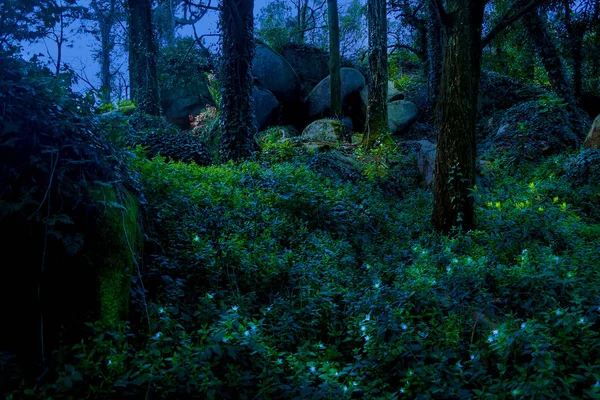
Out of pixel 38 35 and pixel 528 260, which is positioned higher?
pixel 38 35

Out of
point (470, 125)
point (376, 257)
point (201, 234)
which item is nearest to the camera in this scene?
point (201, 234)

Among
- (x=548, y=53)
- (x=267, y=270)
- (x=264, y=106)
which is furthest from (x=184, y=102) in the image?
(x=267, y=270)

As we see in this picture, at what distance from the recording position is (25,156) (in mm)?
3340

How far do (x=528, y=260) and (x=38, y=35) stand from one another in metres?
5.48

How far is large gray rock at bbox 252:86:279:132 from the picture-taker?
747 inches

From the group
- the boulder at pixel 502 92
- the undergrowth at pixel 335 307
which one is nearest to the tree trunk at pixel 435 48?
the boulder at pixel 502 92

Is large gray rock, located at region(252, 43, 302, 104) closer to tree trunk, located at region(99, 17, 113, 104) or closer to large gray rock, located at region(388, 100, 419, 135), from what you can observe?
large gray rock, located at region(388, 100, 419, 135)

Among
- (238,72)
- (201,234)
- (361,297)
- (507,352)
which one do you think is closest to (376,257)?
(361,297)

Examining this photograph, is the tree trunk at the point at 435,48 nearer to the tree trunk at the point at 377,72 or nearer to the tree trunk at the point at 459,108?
the tree trunk at the point at 377,72

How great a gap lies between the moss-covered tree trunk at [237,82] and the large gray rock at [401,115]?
915 cm

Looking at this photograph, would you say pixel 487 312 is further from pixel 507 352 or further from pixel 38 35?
pixel 38 35

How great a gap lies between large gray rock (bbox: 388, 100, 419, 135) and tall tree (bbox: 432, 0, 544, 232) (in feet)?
37.0

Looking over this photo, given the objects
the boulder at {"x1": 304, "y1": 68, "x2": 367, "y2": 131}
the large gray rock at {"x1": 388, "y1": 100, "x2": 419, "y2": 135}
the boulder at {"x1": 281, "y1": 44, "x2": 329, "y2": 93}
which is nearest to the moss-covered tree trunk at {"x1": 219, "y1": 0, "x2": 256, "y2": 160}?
the large gray rock at {"x1": 388, "y1": 100, "x2": 419, "y2": 135}

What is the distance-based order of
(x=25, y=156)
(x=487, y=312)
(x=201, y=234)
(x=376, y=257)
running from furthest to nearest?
(x=376, y=257)
(x=201, y=234)
(x=487, y=312)
(x=25, y=156)
